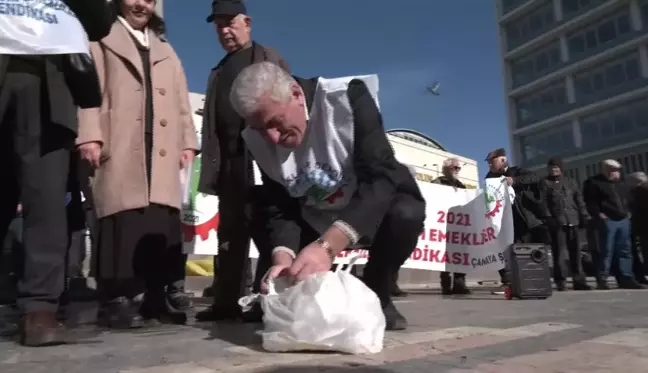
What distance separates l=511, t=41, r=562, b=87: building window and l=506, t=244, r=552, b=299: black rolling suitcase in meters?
54.1

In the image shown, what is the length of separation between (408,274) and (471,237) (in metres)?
2.05

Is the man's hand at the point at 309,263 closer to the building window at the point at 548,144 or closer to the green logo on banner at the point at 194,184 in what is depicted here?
the green logo on banner at the point at 194,184

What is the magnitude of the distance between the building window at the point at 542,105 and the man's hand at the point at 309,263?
188ft

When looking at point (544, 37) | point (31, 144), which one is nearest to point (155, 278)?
point (31, 144)

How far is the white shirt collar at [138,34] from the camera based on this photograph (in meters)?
3.30

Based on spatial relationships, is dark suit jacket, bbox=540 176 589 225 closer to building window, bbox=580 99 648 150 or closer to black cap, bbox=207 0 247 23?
black cap, bbox=207 0 247 23

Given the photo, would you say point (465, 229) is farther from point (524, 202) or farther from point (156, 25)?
point (156, 25)

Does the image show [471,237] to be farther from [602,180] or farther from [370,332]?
[370,332]

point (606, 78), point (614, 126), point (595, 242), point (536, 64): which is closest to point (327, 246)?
point (595, 242)

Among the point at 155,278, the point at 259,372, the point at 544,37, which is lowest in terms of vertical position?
the point at 259,372

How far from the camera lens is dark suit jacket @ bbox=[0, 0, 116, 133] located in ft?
8.12

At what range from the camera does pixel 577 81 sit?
5409cm

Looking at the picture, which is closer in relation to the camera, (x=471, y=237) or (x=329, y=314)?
(x=329, y=314)

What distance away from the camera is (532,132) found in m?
58.9
